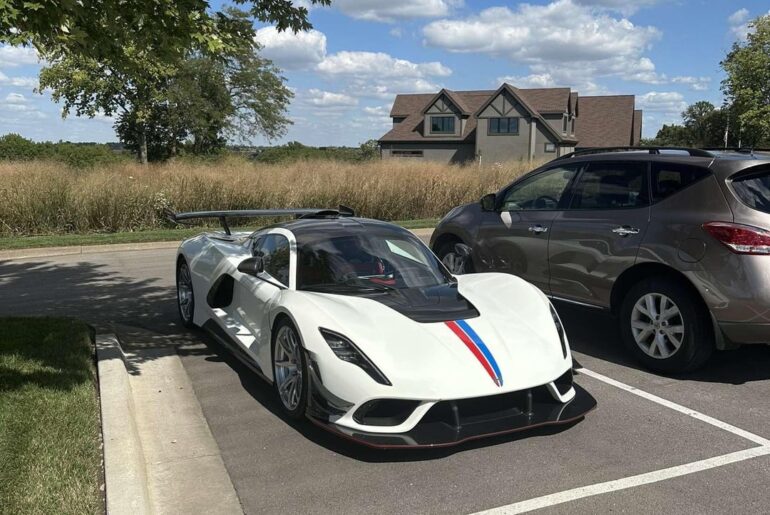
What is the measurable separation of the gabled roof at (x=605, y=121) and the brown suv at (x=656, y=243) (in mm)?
52202

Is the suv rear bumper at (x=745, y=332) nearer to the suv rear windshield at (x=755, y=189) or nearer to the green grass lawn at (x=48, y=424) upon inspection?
the suv rear windshield at (x=755, y=189)

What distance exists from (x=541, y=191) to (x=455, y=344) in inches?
125

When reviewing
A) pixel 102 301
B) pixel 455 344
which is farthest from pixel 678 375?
pixel 102 301

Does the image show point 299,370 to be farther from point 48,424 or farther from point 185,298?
point 185,298

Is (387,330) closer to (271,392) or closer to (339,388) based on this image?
(339,388)

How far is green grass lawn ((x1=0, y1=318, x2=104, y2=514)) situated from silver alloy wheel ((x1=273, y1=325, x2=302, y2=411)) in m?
1.14

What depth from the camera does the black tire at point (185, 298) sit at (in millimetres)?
6484

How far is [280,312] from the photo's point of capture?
4387mm

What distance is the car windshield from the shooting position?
15.5 ft

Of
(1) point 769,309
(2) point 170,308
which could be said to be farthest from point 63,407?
(1) point 769,309

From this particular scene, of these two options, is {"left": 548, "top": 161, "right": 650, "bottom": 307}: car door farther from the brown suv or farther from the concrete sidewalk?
the concrete sidewalk

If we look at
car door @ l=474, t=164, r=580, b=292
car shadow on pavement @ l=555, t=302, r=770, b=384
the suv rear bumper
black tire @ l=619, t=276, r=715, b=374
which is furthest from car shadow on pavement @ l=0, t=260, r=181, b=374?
the suv rear bumper

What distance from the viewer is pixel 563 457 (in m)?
3.79

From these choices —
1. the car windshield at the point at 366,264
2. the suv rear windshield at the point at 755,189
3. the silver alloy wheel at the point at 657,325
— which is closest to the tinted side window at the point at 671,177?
the suv rear windshield at the point at 755,189
